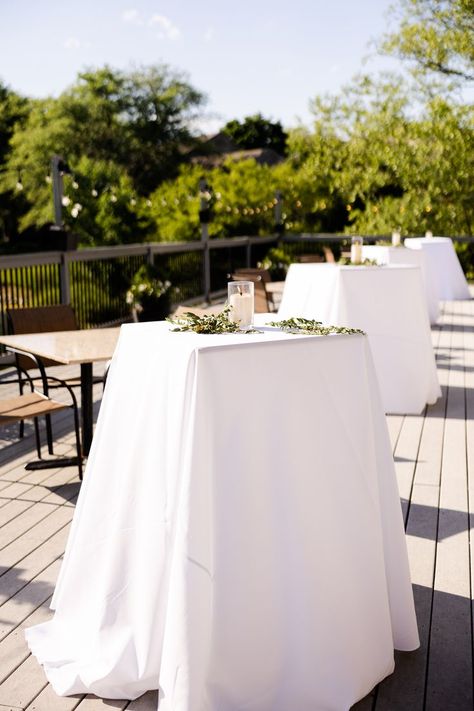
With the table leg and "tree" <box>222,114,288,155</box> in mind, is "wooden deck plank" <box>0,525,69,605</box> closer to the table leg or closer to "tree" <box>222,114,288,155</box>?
the table leg

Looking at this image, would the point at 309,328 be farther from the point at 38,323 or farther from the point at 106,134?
the point at 106,134

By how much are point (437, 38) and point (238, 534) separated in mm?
14913

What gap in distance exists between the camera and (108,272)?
9.47 m

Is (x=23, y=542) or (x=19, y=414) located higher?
(x=19, y=414)

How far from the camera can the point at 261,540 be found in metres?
2.03

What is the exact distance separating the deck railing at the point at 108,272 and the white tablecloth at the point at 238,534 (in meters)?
3.93

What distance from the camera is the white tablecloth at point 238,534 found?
6.45ft

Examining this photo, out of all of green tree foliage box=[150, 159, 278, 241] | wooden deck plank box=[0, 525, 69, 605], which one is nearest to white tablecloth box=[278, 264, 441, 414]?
wooden deck plank box=[0, 525, 69, 605]

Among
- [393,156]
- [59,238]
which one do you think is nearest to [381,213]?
A: [393,156]

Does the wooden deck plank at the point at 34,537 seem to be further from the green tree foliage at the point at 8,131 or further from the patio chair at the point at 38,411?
the green tree foliage at the point at 8,131

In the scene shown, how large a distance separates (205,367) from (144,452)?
0.36m

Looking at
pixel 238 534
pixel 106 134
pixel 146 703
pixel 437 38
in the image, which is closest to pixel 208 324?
pixel 238 534

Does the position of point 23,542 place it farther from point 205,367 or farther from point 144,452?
point 205,367

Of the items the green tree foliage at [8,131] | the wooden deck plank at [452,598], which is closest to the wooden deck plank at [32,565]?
the wooden deck plank at [452,598]
